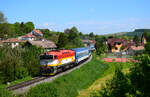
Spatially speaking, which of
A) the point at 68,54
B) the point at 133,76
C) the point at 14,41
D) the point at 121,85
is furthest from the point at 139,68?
the point at 14,41

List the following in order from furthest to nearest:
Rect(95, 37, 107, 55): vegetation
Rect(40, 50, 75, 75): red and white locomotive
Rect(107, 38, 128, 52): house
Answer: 1. Rect(107, 38, 128, 52): house
2. Rect(95, 37, 107, 55): vegetation
3. Rect(40, 50, 75, 75): red and white locomotive

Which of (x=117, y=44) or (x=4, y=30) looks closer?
(x=4, y=30)

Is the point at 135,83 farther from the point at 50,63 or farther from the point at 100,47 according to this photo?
the point at 100,47

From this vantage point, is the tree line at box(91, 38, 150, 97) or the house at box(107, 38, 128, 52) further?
the house at box(107, 38, 128, 52)

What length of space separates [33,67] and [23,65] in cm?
165

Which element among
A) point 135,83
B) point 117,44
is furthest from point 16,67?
point 117,44

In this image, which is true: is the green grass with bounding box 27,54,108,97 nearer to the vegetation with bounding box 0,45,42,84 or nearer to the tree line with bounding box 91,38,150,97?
the vegetation with bounding box 0,45,42,84

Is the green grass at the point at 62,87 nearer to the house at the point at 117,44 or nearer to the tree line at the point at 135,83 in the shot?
the tree line at the point at 135,83

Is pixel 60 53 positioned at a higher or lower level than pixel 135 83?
lower

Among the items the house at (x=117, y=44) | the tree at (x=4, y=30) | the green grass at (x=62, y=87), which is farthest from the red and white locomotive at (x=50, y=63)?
the house at (x=117, y=44)

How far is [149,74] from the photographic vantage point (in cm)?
738

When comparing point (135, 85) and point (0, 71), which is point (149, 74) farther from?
point (0, 71)

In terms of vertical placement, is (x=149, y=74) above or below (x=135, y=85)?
above

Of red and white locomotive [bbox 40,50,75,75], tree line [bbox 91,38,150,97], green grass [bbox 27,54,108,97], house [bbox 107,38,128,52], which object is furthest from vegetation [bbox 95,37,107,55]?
tree line [bbox 91,38,150,97]
